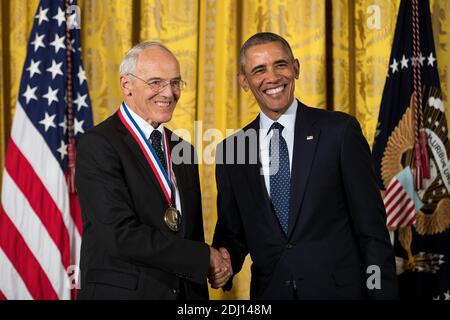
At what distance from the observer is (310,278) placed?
2533 mm

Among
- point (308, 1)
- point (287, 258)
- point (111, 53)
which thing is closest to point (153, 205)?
point (287, 258)

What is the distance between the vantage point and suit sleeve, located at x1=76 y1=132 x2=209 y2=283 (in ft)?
7.77

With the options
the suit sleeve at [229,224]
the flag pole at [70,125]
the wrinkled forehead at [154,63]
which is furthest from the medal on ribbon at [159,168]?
the flag pole at [70,125]

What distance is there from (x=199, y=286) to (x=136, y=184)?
19.3 inches

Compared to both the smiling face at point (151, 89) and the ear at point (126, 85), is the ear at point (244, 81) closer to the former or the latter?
the smiling face at point (151, 89)

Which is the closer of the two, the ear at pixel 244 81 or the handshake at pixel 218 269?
the handshake at pixel 218 269

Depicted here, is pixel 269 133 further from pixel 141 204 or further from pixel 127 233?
pixel 127 233

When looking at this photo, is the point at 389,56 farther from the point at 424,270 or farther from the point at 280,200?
the point at 280,200

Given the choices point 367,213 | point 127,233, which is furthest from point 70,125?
point 367,213

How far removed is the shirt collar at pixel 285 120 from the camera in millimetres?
2740

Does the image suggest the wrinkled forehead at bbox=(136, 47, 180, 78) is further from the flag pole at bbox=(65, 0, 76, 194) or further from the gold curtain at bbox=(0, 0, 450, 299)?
the gold curtain at bbox=(0, 0, 450, 299)

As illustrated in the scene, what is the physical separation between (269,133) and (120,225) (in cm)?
78

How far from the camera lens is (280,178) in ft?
8.66

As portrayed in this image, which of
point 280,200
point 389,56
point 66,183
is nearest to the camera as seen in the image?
point 280,200
